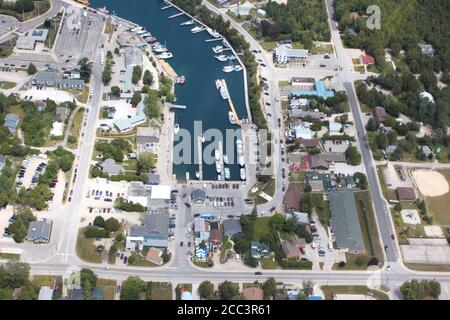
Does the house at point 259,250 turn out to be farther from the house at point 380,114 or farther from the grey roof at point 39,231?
the house at point 380,114

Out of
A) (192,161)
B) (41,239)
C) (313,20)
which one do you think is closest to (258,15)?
(313,20)

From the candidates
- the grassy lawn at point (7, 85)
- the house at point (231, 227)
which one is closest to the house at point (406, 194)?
the house at point (231, 227)

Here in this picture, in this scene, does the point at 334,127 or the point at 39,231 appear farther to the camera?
the point at 334,127

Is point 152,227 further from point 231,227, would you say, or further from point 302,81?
point 302,81

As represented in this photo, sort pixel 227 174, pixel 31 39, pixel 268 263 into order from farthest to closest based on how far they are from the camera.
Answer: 1. pixel 31 39
2. pixel 227 174
3. pixel 268 263

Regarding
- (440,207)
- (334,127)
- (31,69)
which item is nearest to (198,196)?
(334,127)

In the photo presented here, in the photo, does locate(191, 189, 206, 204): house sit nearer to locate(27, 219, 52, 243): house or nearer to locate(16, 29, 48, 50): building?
locate(27, 219, 52, 243): house

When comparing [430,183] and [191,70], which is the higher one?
[191,70]
